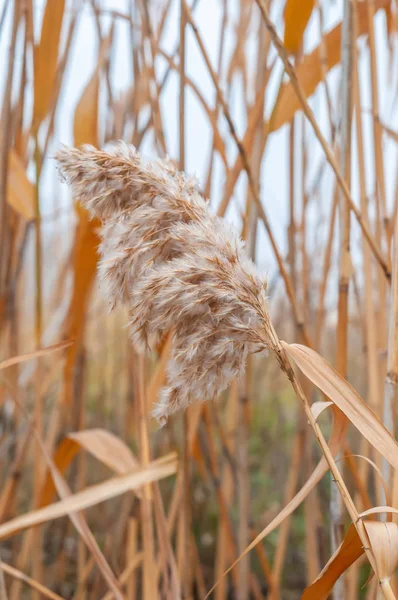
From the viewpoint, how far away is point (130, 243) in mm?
338

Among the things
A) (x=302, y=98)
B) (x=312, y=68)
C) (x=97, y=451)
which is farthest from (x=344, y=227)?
(x=97, y=451)

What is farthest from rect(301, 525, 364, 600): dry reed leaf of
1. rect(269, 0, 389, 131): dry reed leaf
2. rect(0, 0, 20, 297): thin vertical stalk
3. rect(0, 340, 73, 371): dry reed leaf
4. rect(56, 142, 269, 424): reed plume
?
rect(0, 0, 20, 297): thin vertical stalk

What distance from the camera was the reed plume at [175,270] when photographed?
0.31 meters

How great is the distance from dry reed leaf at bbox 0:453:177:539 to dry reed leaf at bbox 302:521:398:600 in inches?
6.4

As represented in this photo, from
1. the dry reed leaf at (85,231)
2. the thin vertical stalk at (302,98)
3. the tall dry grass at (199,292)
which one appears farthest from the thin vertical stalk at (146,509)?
the thin vertical stalk at (302,98)

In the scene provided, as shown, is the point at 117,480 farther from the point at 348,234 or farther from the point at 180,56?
the point at 180,56

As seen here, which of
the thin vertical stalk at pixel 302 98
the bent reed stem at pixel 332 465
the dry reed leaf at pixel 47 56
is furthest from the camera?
the dry reed leaf at pixel 47 56

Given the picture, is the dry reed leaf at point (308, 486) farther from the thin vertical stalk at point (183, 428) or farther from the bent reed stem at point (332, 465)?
the thin vertical stalk at point (183, 428)

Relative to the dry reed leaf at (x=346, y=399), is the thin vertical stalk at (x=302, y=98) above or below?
above

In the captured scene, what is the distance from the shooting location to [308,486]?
13.8 inches

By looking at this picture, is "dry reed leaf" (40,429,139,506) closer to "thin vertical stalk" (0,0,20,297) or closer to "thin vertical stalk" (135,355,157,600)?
"thin vertical stalk" (135,355,157,600)

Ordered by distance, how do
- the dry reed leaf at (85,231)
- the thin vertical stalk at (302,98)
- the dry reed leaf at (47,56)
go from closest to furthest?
the thin vertical stalk at (302,98) → the dry reed leaf at (47,56) → the dry reed leaf at (85,231)

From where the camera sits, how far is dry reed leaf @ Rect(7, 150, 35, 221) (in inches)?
28.4

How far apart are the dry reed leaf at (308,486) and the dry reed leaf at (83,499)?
0.35 feet
